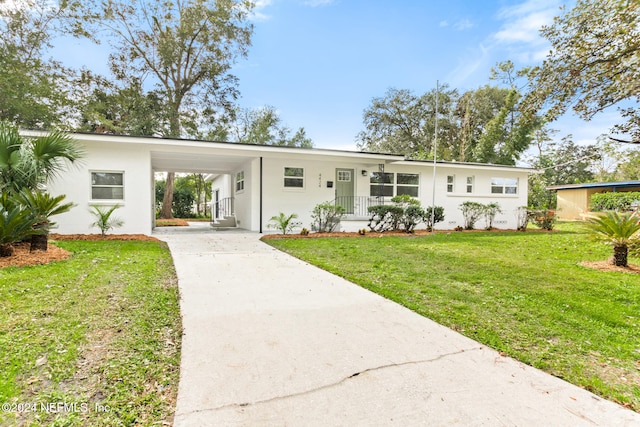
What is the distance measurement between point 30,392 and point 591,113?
9983 mm

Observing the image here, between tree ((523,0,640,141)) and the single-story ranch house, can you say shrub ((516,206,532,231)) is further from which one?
tree ((523,0,640,141))

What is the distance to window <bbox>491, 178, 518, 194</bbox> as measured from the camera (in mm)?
16312

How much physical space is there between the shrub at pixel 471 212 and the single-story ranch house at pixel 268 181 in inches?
53.2

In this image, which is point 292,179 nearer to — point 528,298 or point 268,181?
point 268,181

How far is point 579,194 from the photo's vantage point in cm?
2362

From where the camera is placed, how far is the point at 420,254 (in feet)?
23.7

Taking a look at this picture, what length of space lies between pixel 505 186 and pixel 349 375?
17.2 m

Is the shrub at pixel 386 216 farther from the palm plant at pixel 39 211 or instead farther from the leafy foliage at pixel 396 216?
the palm plant at pixel 39 211

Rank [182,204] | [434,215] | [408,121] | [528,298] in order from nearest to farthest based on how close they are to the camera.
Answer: [528,298], [434,215], [182,204], [408,121]

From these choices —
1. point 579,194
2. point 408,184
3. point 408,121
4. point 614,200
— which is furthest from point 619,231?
point 408,121

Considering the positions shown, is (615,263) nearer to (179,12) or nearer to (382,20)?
(382,20)

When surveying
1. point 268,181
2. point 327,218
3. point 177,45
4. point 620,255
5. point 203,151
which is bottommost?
point 620,255

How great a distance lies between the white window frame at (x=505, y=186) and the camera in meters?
16.3

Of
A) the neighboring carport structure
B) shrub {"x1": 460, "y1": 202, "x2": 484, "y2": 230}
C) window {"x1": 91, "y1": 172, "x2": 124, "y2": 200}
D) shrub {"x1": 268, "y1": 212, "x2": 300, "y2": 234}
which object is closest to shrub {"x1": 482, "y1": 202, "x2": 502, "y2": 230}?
shrub {"x1": 460, "y1": 202, "x2": 484, "y2": 230}
